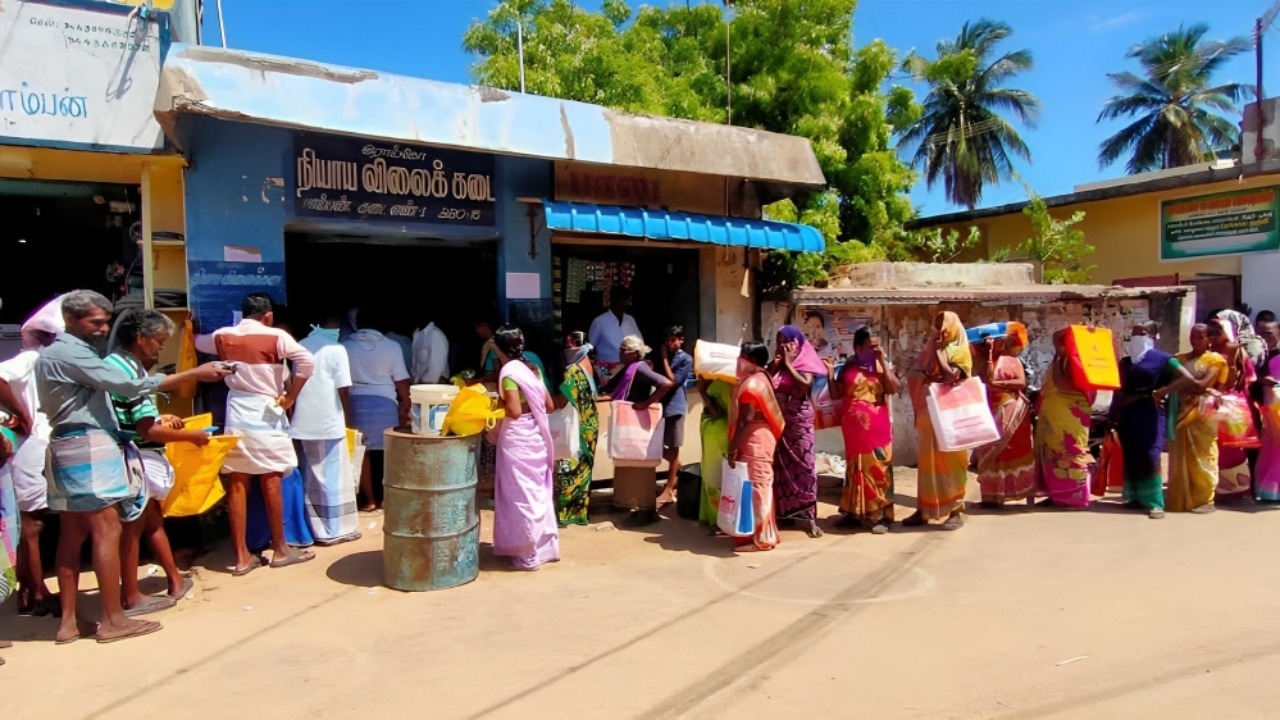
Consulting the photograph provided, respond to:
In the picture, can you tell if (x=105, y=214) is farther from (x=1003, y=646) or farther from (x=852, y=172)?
(x=852, y=172)

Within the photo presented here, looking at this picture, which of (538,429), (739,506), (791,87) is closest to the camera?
(538,429)

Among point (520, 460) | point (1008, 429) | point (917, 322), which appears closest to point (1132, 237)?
point (917, 322)

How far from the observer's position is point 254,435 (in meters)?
5.27

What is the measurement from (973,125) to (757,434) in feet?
80.9

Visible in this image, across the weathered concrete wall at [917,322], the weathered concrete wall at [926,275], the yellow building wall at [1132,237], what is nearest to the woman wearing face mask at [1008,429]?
the weathered concrete wall at [917,322]

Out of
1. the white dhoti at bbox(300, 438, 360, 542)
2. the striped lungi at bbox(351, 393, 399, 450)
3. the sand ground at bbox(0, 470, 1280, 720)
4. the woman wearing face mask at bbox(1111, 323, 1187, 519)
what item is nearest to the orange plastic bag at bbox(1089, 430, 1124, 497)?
the woman wearing face mask at bbox(1111, 323, 1187, 519)

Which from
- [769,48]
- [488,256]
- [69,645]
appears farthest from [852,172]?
[69,645]

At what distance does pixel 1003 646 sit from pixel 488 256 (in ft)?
18.5

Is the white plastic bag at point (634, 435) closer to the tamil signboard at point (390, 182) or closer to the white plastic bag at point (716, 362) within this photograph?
the white plastic bag at point (716, 362)

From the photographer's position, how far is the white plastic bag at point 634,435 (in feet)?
21.2

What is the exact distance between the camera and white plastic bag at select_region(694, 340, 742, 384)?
6.25m

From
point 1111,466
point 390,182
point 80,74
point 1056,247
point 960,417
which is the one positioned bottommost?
point 1111,466

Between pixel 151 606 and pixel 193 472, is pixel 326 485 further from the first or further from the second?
pixel 151 606

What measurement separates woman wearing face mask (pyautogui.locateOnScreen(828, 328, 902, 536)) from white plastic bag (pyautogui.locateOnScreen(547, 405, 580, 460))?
206 centimetres
